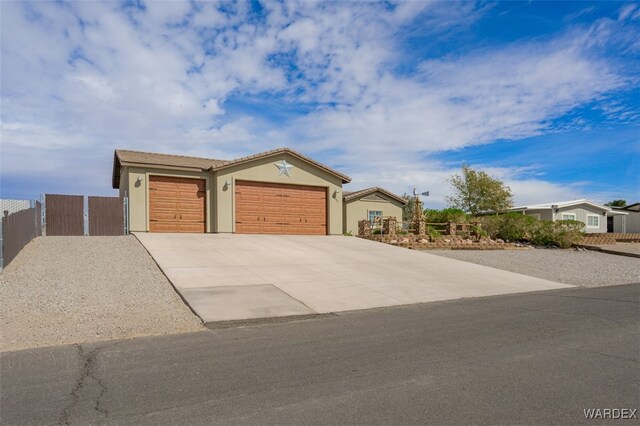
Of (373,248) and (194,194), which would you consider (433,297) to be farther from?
(194,194)

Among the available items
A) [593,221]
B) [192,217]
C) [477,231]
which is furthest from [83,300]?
[593,221]

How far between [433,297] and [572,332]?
389 cm

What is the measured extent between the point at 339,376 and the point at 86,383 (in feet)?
8.88

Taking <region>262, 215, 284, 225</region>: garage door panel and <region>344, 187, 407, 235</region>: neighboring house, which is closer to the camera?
<region>262, 215, 284, 225</region>: garage door panel

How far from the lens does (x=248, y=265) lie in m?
13.0

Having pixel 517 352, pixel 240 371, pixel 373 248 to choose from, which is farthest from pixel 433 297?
pixel 373 248

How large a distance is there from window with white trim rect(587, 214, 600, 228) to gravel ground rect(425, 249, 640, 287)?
1701 centimetres

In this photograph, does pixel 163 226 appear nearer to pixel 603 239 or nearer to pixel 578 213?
pixel 603 239

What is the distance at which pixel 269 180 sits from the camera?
2116cm

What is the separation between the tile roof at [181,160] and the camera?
18.6 metres

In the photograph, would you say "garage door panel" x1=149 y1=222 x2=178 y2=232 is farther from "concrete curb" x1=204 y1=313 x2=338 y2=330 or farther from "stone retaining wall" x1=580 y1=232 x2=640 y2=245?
"stone retaining wall" x1=580 y1=232 x2=640 y2=245

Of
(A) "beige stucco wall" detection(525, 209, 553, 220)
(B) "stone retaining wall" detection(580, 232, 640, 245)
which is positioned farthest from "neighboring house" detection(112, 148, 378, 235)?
(A) "beige stucco wall" detection(525, 209, 553, 220)

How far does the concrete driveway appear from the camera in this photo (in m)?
9.18

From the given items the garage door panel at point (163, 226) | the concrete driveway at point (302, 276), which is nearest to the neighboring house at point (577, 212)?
the concrete driveway at point (302, 276)
